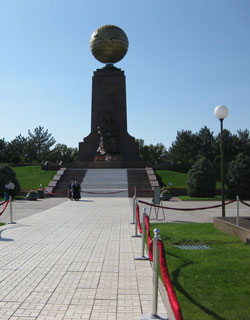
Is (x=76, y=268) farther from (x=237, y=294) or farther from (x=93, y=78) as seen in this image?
(x=93, y=78)

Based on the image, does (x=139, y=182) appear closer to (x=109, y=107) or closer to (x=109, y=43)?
(x=109, y=107)

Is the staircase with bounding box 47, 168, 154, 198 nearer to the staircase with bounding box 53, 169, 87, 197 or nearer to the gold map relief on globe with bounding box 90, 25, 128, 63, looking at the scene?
the staircase with bounding box 53, 169, 87, 197

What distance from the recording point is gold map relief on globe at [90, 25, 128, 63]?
3888cm

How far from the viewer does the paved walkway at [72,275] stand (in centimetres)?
412

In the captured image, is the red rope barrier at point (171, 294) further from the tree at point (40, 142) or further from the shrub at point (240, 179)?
the tree at point (40, 142)

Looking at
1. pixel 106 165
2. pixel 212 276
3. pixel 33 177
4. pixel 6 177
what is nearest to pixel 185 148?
pixel 106 165

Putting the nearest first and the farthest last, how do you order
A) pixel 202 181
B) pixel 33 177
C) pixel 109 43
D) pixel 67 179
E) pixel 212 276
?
pixel 212 276 < pixel 202 181 < pixel 67 179 < pixel 33 177 < pixel 109 43

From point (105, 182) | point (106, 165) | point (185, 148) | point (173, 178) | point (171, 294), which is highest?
point (185, 148)

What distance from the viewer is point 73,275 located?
5.53 meters

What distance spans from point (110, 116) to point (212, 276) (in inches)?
1352

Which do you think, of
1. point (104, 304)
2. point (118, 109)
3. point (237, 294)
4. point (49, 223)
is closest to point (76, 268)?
point (104, 304)

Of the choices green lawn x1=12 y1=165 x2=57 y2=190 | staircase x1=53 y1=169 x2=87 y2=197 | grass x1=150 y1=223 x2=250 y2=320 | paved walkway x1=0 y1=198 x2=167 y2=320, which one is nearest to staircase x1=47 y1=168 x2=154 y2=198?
staircase x1=53 y1=169 x2=87 y2=197

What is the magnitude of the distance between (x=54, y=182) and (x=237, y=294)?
76.9 feet

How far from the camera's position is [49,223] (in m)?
11.3
